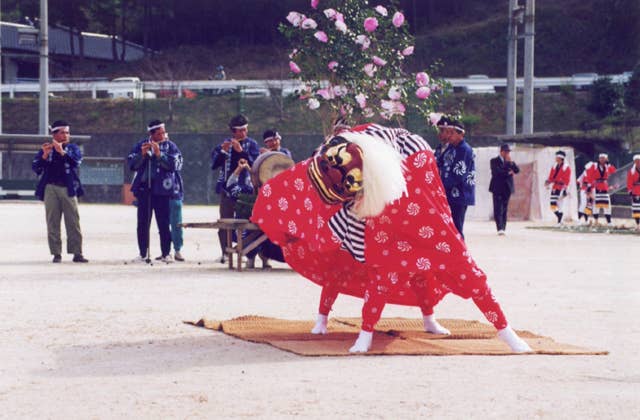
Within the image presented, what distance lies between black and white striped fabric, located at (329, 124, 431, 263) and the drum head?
6.55 meters

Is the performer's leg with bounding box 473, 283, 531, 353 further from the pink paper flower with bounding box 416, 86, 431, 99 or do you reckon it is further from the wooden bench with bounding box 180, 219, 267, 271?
the pink paper flower with bounding box 416, 86, 431, 99

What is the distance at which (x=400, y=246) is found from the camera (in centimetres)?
925

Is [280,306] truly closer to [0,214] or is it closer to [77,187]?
[77,187]

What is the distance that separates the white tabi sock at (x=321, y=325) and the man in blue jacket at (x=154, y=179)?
25.3ft

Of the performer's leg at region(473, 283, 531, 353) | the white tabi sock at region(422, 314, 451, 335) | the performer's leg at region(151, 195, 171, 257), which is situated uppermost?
the performer's leg at region(151, 195, 171, 257)

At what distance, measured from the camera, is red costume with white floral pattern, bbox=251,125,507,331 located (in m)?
9.25

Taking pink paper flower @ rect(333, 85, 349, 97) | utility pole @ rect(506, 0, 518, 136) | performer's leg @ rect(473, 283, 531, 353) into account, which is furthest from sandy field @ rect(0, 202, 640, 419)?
utility pole @ rect(506, 0, 518, 136)

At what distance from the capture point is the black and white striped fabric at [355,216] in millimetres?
9430

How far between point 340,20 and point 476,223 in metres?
11.7

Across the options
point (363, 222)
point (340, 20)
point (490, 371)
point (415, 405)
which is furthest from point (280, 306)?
point (340, 20)

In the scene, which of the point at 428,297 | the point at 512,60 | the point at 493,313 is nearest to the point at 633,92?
the point at 512,60

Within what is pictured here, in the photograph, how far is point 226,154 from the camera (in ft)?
58.0

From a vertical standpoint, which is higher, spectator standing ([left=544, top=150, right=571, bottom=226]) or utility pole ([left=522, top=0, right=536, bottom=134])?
utility pole ([left=522, top=0, right=536, bottom=134])

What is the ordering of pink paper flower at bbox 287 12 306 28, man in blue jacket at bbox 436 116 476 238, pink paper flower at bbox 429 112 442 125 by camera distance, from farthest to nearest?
pink paper flower at bbox 287 12 306 28 < pink paper flower at bbox 429 112 442 125 < man in blue jacket at bbox 436 116 476 238
